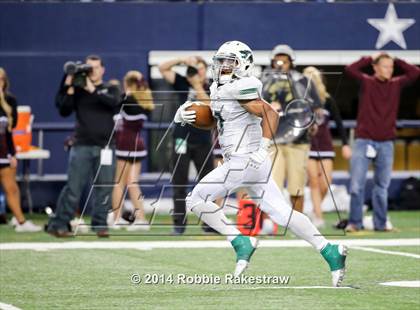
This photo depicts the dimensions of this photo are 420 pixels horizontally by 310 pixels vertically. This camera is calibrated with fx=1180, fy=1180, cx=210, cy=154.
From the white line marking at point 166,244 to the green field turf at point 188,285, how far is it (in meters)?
0.35

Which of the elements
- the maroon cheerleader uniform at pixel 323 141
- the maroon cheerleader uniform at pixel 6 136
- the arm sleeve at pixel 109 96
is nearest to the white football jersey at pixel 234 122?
the arm sleeve at pixel 109 96

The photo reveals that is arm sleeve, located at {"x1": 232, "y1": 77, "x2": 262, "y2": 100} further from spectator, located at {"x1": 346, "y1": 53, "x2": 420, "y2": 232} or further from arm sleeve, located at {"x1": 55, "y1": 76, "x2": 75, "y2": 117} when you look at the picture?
Result: spectator, located at {"x1": 346, "y1": 53, "x2": 420, "y2": 232}

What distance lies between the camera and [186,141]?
13938 millimetres

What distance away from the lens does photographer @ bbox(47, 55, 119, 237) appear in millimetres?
13695

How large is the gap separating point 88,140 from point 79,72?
2.65ft

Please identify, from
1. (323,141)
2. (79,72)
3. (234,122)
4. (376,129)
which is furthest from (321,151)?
(234,122)

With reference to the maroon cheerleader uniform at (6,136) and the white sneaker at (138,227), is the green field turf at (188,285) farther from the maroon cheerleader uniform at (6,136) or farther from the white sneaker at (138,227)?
the maroon cheerleader uniform at (6,136)

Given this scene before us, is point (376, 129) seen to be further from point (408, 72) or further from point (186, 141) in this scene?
point (186, 141)

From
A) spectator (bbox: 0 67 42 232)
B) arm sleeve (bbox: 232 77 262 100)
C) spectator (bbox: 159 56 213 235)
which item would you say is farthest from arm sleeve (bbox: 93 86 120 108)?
arm sleeve (bbox: 232 77 262 100)

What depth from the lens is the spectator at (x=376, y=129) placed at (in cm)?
1430

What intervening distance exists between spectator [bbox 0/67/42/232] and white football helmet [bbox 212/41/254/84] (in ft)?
19.6

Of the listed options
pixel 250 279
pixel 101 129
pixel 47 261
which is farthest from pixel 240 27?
pixel 250 279

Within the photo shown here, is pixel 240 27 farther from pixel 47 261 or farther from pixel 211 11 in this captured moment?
pixel 47 261

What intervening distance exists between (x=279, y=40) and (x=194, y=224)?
4186 mm
